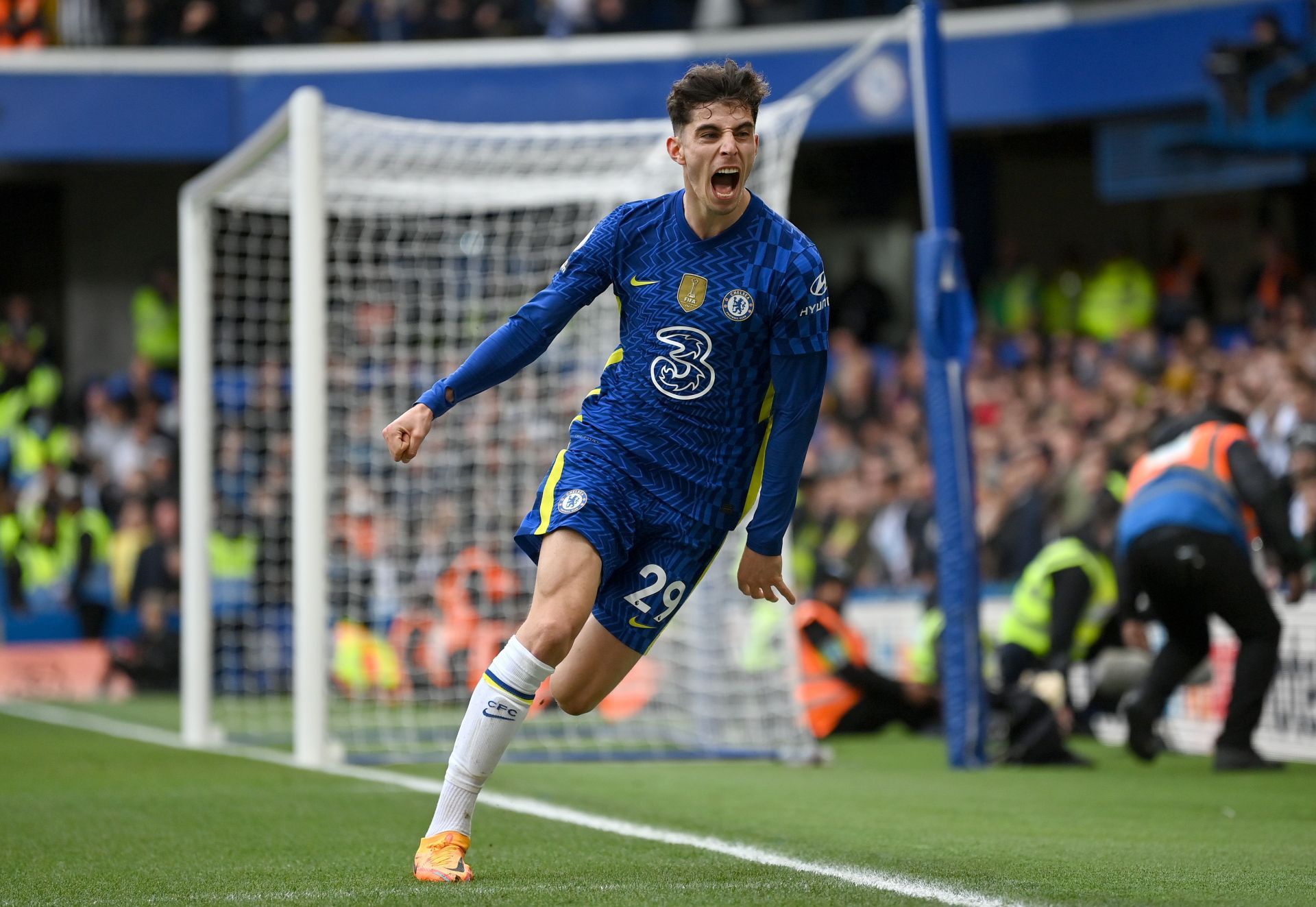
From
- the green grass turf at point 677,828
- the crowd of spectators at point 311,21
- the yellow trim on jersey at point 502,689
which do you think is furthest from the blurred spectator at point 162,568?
the yellow trim on jersey at point 502,689

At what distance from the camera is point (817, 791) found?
290 inches

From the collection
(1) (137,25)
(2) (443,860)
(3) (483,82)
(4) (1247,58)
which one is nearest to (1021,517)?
(4) (1247,58)

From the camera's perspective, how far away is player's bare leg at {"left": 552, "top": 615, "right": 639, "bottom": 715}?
4.95 metres

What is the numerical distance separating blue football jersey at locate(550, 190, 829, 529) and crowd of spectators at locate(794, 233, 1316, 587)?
21.2 feet

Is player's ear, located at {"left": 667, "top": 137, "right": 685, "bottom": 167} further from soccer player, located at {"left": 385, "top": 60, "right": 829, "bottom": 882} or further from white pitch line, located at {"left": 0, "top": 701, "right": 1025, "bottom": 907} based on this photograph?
white pitch line, located at {"left": 0, "top": 701, "right": 1025, "bottom": 907}

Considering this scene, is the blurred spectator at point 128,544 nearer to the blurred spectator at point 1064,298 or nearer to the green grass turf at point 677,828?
the green grass turf at point 677,828

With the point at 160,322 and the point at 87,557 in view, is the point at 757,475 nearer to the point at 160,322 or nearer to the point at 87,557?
the point at 87,557

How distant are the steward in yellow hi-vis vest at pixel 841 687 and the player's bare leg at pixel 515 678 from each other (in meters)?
5.96

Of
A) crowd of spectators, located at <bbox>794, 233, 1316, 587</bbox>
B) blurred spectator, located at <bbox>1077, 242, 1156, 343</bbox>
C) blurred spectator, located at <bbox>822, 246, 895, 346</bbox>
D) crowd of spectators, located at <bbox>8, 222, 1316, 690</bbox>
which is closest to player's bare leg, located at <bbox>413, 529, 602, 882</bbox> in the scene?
crowd of spectators, located at <bbox>8, 222, 1316, 690</bbox>

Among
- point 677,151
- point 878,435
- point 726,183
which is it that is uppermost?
point 677,151

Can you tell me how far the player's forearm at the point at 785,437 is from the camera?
4930 mm

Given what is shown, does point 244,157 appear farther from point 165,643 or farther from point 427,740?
point 165,643

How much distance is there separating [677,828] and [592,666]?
3.95 ft

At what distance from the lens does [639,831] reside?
19.2ft
